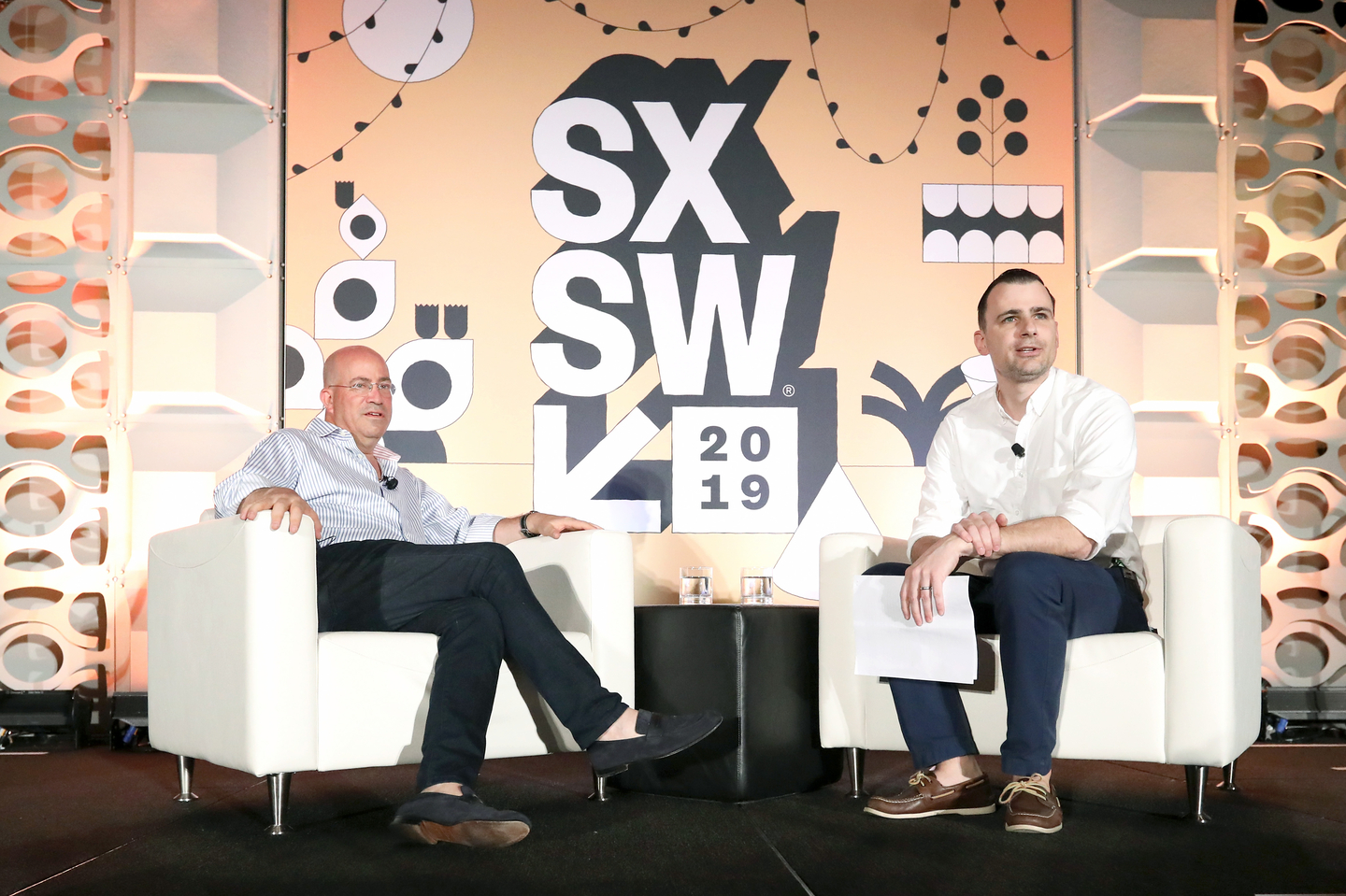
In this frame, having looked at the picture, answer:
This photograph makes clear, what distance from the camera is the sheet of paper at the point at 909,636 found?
223 cm

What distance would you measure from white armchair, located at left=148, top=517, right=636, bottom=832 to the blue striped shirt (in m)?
0.23

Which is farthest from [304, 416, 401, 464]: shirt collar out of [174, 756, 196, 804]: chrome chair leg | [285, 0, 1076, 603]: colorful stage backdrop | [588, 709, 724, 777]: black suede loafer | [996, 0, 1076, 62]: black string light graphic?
[996, 0, 1076, 62]: black string light graphic

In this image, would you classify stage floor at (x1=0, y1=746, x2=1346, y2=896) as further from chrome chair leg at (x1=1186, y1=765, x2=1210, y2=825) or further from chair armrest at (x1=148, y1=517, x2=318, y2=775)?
chair armrest at (x1=148, y1=517, x2=318, y2=775)

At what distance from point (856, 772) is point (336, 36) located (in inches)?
117

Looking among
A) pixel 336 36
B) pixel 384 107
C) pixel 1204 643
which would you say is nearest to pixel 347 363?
pixel 384 107

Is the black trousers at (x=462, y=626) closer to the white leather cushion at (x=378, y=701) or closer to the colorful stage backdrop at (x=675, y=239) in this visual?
the white leather cushion at (x=378, y=701)

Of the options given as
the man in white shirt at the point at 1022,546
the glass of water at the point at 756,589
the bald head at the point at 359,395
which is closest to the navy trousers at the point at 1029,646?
the man in white shirt at the point at 1022,546

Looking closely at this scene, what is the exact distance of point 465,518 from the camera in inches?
116

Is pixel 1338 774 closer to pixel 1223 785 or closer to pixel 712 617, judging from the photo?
pixel 1223 785

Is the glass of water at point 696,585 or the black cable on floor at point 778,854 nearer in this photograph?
the black cable on floor at point 778,854

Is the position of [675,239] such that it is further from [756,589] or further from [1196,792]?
[1196,792]

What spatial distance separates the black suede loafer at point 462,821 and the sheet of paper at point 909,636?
2.68ft

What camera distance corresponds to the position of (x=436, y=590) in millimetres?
2408

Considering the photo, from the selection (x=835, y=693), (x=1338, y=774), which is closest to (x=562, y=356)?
Answer: (x=835, y=693)
